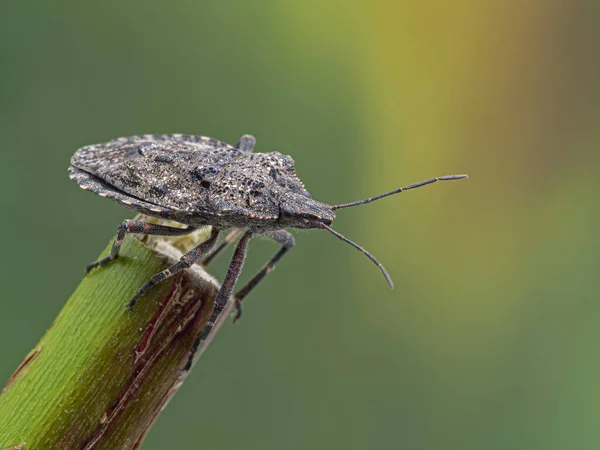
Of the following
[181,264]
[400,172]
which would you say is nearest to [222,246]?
[181,264]

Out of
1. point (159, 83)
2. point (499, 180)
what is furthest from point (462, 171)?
point (159, 83)

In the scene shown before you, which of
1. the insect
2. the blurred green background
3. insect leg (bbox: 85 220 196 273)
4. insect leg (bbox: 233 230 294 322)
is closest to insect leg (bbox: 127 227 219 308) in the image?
the insect

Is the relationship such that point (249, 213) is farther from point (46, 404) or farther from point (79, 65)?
point (79, 65)

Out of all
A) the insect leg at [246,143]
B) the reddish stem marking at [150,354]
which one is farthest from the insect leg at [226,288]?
the insect leg at [246,143]

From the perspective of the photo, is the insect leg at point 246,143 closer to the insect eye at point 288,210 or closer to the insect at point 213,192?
the insect at point 213,192

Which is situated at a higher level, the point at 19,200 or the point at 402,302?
the point at 402,302

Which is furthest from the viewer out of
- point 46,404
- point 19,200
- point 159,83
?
point 159,83
